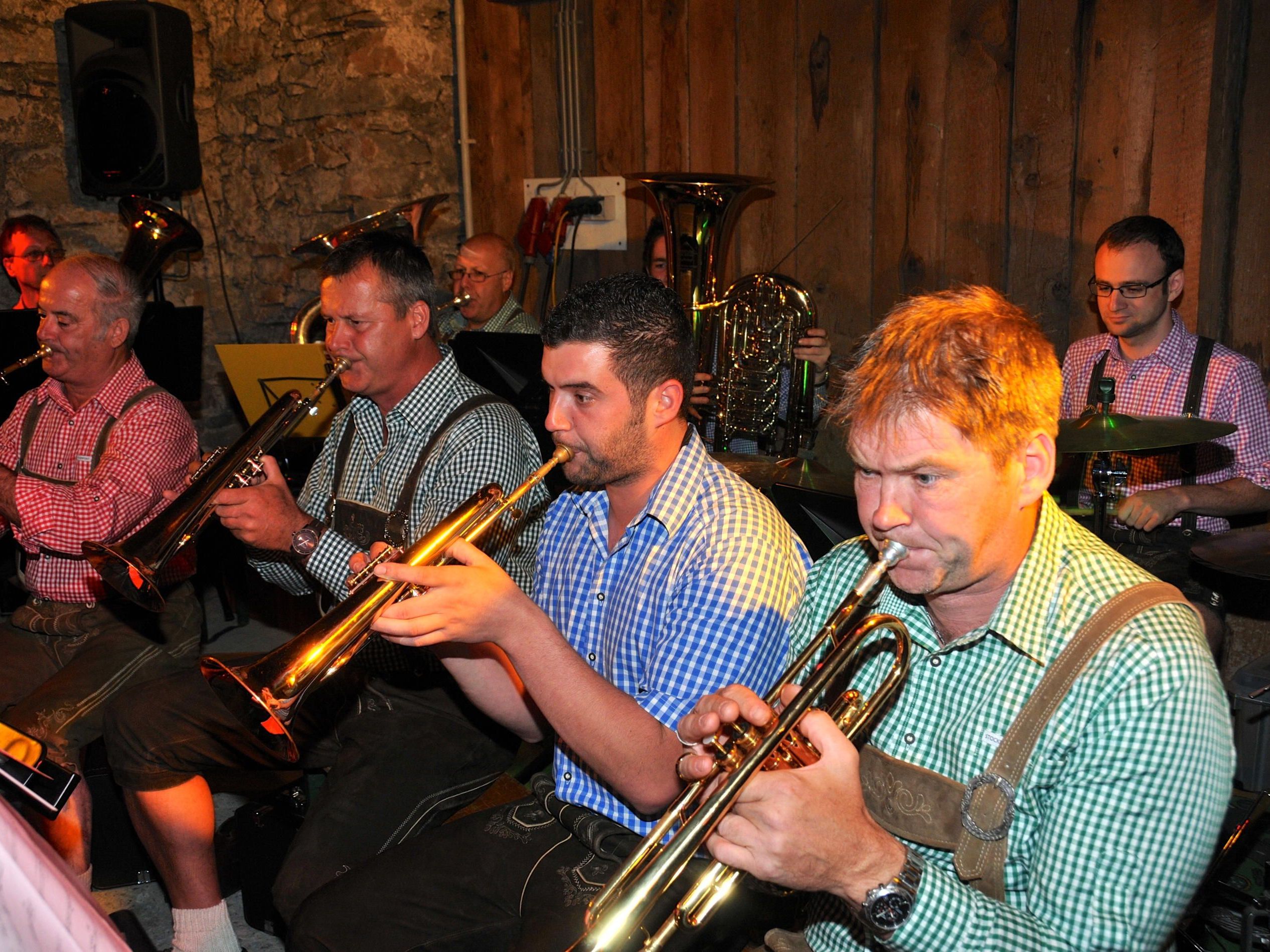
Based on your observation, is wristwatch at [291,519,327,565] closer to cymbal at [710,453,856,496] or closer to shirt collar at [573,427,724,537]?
shirt collar at [573,427,724,537]

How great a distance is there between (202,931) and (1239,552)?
2.87 meters

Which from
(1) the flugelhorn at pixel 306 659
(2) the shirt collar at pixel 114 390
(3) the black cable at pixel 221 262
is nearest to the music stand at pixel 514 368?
(2) the shirt collar at pixel 114 390

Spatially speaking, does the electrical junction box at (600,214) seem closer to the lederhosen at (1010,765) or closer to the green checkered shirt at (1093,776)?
the green checkered shirt at (1093,776)

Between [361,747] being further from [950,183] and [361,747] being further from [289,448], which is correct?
[950,183]

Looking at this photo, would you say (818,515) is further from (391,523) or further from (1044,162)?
(1044,162)

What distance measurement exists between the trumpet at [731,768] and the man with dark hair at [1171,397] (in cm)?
219

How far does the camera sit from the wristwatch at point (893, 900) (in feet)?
4.24

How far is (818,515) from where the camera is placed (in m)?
2.64

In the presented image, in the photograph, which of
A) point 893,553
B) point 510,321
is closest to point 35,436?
point 510,321

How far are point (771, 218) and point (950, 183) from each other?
897mm

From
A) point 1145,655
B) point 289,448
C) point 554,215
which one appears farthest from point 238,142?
point 1145,655

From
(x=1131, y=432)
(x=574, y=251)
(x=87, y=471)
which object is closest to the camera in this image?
(x=1131, y=432)

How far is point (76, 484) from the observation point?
10.6 feet

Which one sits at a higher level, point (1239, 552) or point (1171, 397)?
point (1171, 397)
